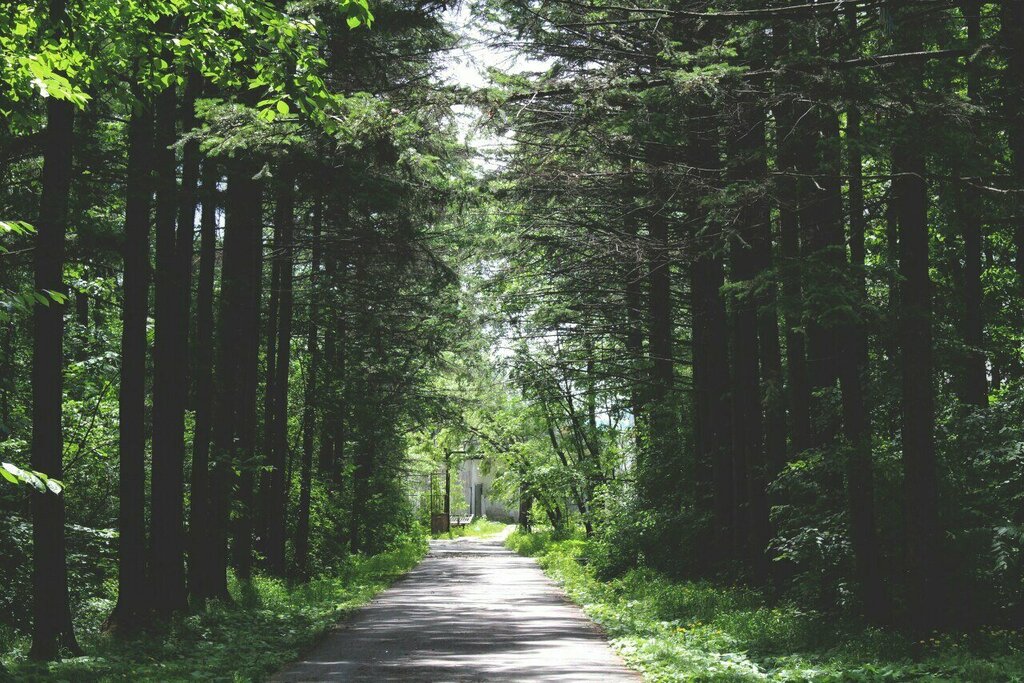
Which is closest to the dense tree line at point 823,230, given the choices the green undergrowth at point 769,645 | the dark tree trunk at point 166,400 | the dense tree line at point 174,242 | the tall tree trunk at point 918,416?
the tall tree trunk at point 918,416

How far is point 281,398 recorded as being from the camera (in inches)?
862

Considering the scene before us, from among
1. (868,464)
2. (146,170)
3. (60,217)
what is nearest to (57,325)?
(60,217)

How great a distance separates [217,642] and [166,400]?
337 cm

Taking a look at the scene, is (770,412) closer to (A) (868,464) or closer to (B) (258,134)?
(A) (868,464)

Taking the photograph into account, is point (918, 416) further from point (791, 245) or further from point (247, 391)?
point (247, 391)

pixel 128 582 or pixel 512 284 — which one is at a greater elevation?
pixel 512 284

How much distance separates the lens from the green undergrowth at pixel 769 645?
30.6 ft

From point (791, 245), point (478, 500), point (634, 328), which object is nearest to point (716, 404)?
point (634, 328)

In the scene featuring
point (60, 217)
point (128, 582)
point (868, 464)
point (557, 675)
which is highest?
point (60, 217)

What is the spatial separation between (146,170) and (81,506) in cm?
787

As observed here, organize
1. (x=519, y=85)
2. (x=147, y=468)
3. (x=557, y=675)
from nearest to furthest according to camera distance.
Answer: (x=557, y=675) < (x=519, y=85) < (x=147, y=468)

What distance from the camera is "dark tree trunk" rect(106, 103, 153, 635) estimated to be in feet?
42.1

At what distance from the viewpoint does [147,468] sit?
1766 centimetres

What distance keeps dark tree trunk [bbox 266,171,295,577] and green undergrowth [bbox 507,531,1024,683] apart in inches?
313
